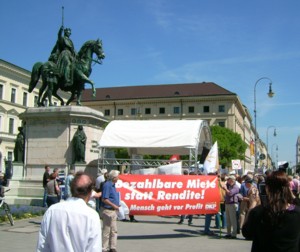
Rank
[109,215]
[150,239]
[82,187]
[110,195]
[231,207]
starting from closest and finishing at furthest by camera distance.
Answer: [82,187] → [109,215] → [110,195] → [150,239] → [231,207]

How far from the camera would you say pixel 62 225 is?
3656 mm

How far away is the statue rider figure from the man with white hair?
1134 cm

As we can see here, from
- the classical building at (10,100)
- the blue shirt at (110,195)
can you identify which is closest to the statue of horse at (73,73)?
the blue shirt at (110,195)

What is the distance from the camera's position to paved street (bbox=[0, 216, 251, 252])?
9.59 metres

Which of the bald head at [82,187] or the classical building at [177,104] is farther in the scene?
the classical building at [177,104]

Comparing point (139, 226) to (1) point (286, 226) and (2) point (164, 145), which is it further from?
(1) point (286, 226)

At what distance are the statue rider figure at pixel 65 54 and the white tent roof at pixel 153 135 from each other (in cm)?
304

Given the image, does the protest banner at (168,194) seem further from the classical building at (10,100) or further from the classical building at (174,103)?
the classical building at (174,103)

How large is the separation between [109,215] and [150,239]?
2440 millimetres

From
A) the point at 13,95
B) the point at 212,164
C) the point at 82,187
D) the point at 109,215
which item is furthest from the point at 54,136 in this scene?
the point at 13,95

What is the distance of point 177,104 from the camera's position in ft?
300

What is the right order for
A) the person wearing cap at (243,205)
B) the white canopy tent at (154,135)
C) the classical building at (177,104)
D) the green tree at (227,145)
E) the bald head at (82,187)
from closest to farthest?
the bald head at (82,187)
the person wearing cap at (243,205)
the white canopy tent at (154,135)
the green tree at (227,145)
the classical building at (177,104)

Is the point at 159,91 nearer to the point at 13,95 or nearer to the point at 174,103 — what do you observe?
the point at 174,103

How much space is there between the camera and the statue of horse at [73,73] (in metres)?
19.4
